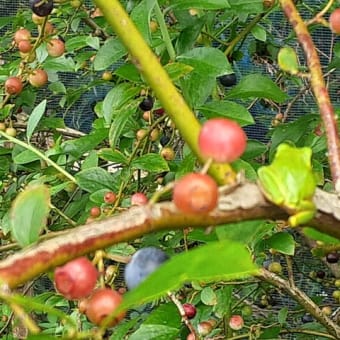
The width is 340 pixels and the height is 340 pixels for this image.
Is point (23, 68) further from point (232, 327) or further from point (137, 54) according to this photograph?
point (137, 54)

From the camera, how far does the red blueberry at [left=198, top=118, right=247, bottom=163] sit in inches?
14.0

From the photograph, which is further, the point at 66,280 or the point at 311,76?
the point at 311,76

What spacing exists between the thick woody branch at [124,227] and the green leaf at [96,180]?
709 millimetres

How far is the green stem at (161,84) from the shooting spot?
0.38 m

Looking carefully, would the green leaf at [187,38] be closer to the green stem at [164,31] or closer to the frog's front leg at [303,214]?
the green stem at [164,31]

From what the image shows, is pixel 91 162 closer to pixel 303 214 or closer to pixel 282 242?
pixel 282 242

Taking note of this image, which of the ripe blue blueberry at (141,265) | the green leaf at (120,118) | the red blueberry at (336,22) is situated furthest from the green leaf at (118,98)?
the ripe blue blueberry at (141,265)

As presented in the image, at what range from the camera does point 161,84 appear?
46 centimetres

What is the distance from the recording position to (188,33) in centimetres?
106

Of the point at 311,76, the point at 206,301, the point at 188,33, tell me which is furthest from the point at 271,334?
the point at 311,76

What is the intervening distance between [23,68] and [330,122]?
820 mm

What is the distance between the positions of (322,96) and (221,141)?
0.14 meters

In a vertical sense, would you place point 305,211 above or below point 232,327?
above

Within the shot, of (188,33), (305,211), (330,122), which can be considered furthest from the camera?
(188,33)
